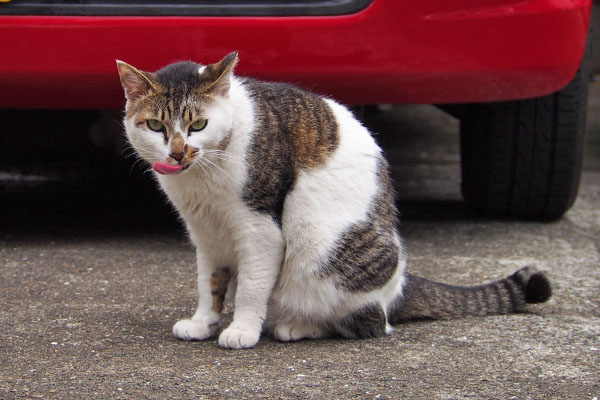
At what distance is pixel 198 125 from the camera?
7.98ft

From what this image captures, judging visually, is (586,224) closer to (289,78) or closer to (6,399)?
(289,78)

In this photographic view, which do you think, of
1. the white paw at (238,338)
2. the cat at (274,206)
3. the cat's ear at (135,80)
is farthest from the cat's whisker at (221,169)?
the white paw at (238,338)

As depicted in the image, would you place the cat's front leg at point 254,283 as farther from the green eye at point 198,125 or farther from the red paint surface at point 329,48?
the red paint surface at point 329,48

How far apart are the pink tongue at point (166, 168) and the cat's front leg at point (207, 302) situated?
1.28 ft

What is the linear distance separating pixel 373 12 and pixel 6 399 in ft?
5.80

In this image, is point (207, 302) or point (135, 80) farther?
point (207, 302)

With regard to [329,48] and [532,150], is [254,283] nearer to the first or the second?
[329,48]

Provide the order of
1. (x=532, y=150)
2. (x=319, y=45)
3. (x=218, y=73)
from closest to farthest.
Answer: (x=218, y=73)
(x=319, y=45)
(x=532, y=150)

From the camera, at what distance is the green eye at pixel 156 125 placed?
243 cm

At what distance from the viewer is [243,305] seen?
102 inches

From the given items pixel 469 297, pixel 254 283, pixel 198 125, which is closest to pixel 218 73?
pixel 198 125

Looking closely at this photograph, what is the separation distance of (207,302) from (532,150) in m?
1.65

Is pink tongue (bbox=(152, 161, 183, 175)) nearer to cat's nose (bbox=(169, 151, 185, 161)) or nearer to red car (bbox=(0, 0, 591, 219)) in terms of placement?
cat's nose (bbox=(169, 151, 185, 161))

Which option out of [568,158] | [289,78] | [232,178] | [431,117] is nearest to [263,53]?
[289,78]
